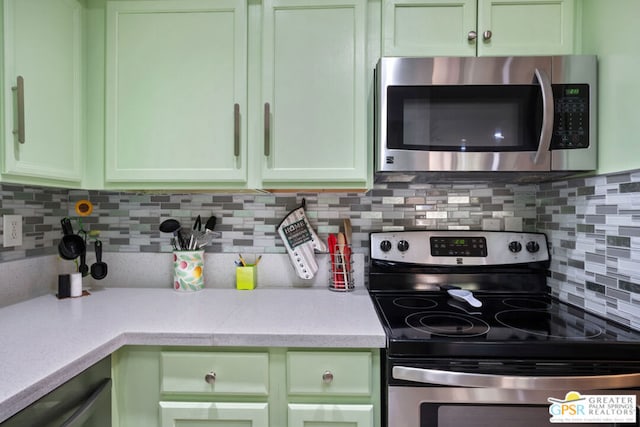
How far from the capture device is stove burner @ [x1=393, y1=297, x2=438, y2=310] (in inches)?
50.1

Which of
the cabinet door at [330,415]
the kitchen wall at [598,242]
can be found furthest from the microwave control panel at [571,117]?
the cabinet door at [330,415]

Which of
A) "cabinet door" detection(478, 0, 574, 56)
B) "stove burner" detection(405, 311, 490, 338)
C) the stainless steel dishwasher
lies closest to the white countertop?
the stainless steel dishwasher

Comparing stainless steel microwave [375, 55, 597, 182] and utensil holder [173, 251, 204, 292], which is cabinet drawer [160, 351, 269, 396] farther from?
stainless steel microwave [375, 55, 597, 182]

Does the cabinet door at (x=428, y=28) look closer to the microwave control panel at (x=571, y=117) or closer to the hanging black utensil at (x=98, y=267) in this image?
the microwave control panel at (x=571, y=117)

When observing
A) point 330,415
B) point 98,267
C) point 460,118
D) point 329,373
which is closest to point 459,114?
point 460,118

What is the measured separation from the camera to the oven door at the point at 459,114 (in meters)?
1.12

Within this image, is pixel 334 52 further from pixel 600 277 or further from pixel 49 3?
pixel 600 277

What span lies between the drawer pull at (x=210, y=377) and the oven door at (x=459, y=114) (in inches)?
34.0

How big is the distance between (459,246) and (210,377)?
45.2 inches

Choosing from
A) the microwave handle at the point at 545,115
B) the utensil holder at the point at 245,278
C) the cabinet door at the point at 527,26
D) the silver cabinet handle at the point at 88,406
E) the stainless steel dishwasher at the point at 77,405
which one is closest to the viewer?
the stainless steel dishwasher at the point at 77,405

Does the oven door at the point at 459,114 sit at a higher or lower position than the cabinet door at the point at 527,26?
lower

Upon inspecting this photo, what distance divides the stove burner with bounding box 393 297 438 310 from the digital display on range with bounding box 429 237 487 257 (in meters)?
0.22

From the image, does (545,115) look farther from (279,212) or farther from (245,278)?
(245,278)

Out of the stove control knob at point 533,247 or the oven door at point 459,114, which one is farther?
the stove control knob at point 533,247
